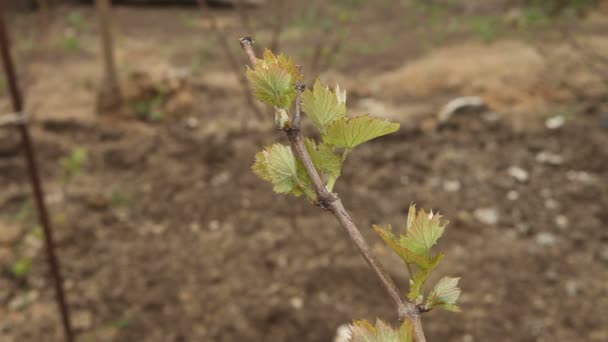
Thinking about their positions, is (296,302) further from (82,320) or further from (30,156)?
(30,156)

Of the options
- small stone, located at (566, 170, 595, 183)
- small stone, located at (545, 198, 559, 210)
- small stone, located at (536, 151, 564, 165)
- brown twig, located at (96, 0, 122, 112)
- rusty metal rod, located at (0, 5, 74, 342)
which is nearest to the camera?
rusty metal rod, located at (0, 5, 74, 342)

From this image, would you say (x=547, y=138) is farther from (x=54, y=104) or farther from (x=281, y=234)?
(x=54, y=104)

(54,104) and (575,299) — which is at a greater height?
(575,299)

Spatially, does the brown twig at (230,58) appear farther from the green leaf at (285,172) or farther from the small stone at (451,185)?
the green leaf at (285,172)

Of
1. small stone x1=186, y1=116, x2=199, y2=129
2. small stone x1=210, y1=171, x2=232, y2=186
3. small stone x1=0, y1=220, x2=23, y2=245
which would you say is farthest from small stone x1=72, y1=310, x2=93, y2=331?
small stone x1=186, y1=116, x2=199, y2=129

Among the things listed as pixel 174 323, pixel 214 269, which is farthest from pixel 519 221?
pixel 174 323

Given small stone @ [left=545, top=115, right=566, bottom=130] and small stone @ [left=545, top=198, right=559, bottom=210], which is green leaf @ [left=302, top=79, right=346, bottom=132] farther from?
small stone @ [left=545, top=115, right=566, bottom=130]

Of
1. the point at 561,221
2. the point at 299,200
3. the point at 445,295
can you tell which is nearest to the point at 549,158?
the point at 561,221
